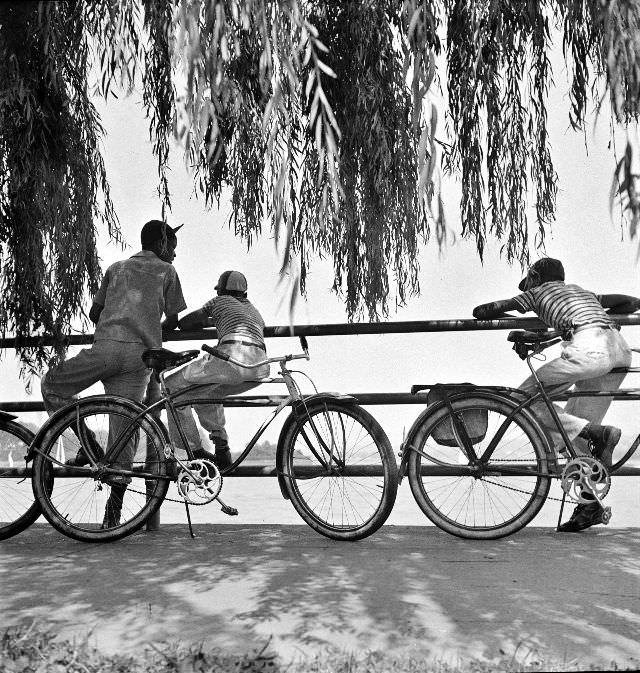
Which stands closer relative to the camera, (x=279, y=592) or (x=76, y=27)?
(x=279, y=592)

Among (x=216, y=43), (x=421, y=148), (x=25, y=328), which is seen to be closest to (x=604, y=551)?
(x=421, y=148)

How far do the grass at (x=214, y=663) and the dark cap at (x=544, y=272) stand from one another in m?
2.28

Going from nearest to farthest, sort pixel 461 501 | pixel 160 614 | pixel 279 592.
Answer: pixel 160 614 → pixel 279 592 → pixel 461 501

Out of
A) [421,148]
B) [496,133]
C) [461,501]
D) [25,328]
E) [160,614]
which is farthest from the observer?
[25,328]

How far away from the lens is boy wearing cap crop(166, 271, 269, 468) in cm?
429

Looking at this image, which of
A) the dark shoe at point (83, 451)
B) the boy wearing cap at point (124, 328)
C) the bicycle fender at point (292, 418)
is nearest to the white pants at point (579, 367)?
the bicycle fender at point (292, 418)

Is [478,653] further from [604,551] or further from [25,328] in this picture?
[25,328]

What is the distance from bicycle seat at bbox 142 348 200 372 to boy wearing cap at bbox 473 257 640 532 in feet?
4.62

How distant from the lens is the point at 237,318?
4.48 metres

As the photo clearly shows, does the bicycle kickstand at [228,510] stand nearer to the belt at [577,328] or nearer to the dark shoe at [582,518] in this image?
the dark shoe at [582,518]

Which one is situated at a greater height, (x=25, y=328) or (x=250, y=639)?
(x=25, y=328)

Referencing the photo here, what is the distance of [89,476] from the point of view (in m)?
4.34

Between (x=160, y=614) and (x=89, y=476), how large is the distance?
61.7 inches

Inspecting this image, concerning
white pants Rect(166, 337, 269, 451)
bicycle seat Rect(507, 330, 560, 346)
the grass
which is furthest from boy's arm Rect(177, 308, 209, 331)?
the grass
